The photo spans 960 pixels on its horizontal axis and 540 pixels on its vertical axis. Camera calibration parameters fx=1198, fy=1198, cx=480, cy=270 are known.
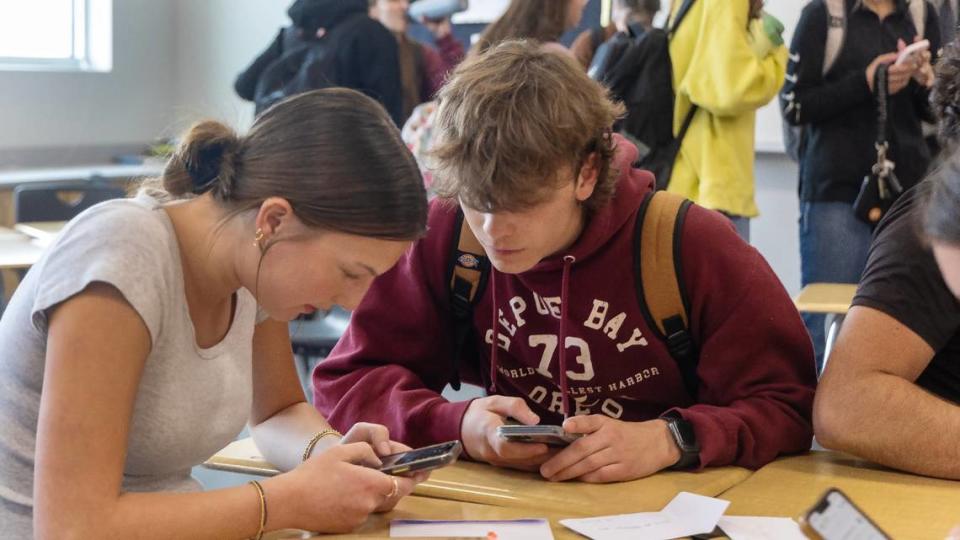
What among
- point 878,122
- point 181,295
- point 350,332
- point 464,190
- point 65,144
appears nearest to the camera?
point 181,295

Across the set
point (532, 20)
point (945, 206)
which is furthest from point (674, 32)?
point (945, 206)

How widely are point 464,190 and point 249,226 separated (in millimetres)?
357

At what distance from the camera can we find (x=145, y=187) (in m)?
1.65

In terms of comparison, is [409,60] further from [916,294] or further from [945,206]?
[945,206]

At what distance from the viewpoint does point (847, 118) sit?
3992 mm

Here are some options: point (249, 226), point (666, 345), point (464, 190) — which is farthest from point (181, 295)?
point (666, 345)

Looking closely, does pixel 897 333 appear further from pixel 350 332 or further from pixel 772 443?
pixel 350 332

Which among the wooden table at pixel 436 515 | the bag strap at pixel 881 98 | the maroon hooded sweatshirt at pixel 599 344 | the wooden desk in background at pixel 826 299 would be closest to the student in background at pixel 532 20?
the bag strap at pixel 881 98

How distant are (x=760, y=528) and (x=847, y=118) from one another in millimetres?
2747

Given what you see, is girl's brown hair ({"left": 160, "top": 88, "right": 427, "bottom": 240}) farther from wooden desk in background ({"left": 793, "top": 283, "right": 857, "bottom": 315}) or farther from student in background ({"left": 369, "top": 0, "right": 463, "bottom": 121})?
student in background ({"left": 369, "top": 0, "right": 463, "bottom": 121})

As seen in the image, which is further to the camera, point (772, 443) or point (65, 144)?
point (65, 144)

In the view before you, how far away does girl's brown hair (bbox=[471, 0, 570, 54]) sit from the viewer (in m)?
3.93

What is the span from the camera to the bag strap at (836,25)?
3.95 meters

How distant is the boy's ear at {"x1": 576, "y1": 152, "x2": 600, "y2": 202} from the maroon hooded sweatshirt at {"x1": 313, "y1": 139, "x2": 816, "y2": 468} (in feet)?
0.17
